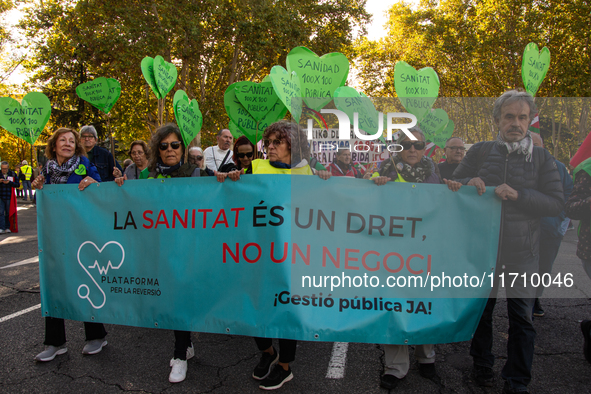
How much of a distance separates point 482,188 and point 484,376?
1.26 metres

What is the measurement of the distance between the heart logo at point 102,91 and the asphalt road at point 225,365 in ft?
7.60

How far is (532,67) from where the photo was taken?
9.88 ft

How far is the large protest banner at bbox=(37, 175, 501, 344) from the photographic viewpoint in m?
2.60

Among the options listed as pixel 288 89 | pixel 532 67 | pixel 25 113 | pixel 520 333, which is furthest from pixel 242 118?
pixel 520 333

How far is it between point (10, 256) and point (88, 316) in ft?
17.0

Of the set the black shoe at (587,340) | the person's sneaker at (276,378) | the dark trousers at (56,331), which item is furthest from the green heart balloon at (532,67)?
the dark trousers at (56,331)

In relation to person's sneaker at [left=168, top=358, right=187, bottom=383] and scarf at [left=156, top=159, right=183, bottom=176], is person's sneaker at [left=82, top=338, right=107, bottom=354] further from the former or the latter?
scarf at [left=156, top=159, right=183, bottom=176]

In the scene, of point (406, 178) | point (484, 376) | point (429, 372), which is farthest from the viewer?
point (406, 178)

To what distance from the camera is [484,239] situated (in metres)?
2.69

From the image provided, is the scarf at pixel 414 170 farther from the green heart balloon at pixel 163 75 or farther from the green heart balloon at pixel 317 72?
the green heart balloon at pixel 163 75

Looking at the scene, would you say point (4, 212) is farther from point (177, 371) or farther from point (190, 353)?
point (177, 371)

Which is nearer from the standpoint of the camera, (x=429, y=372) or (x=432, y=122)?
(x=429, y=372)

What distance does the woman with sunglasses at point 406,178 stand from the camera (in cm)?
278

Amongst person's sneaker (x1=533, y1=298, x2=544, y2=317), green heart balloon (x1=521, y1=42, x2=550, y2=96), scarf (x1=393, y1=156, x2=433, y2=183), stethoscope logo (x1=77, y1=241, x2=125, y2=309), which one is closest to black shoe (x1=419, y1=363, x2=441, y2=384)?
scarf (x1=393, y1=156, x2=433, y2=183)
